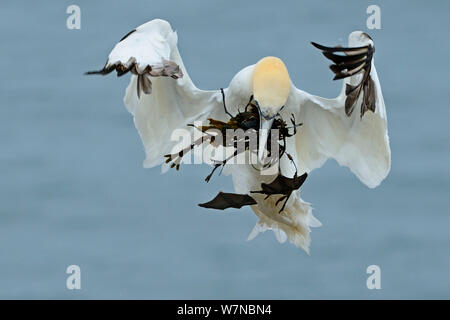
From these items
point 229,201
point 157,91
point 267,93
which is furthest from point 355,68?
point 157,91

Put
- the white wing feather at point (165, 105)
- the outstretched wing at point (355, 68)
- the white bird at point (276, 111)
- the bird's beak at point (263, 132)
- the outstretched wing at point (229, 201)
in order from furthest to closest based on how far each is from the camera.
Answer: the white wing feather at point (165, 105)
the outstretched wing at point (229, 201)
the white bird at point (276, 111)
the bird's beak at point (263, 132)
the outstretched wing at point (355, 68)

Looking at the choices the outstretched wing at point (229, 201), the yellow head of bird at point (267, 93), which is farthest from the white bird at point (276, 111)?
the outstretched wing at point (229, 201)

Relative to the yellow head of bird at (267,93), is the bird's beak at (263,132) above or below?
below

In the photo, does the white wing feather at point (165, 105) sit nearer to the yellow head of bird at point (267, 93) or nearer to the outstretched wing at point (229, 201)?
the yellow head of bird at point (267, 93)

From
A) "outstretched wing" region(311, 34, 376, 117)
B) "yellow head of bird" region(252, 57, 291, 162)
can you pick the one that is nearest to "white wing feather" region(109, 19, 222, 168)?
"yellow head of bird" region(252, 57, 291, 162)

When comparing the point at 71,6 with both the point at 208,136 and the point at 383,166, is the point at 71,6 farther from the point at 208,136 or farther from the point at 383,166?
the point at 383,166

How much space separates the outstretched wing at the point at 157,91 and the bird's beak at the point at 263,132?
0.77 m

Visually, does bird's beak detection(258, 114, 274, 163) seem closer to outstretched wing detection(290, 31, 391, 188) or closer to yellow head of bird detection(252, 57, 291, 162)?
yellow head of bird detection(252, 57, 291, 162)

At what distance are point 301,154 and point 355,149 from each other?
0.47 metres

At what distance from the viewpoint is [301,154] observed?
16.7m

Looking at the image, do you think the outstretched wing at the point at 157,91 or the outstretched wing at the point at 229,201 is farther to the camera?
the outstretched wing at the point at 229,201

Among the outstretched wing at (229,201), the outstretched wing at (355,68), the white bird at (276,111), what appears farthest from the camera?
the outstretched wing at (229,201)

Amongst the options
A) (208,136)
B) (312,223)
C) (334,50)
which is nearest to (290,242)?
(312,223)

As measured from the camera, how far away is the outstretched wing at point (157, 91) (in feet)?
48.5
